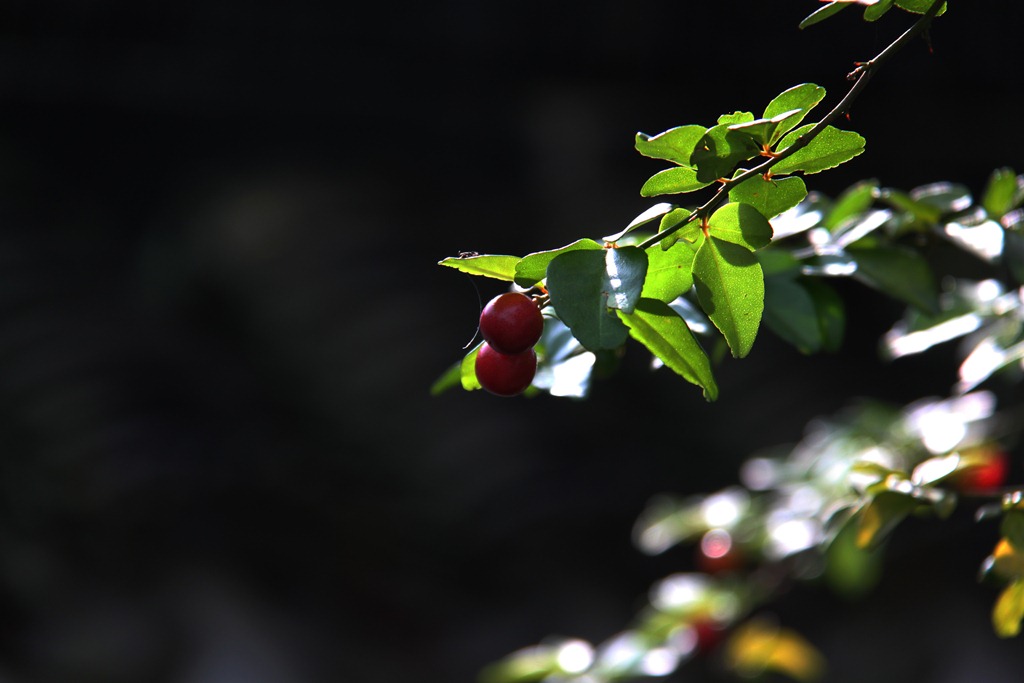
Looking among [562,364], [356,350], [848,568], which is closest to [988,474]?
[848,568]

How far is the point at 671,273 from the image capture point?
44cm

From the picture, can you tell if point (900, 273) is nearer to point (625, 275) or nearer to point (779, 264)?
point (779, 264)

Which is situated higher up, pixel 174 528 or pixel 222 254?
pixel 222 254

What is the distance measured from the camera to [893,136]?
1.99m

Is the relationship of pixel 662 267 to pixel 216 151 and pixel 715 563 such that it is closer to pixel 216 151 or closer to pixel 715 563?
pixel 715 563

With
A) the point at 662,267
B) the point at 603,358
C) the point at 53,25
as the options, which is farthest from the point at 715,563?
the point at 53,25

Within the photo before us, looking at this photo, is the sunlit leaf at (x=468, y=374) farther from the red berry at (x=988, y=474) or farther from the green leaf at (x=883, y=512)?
the red berry at (x=988, y=474)

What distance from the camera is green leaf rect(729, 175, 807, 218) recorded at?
42 centimetres

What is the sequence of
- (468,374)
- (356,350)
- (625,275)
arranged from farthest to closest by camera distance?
(356,350)
(468,374)
(625,275)

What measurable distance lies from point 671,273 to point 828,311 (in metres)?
0.23

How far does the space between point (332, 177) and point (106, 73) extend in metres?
0.63

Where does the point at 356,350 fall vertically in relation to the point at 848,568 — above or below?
above

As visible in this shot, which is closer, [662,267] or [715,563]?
[662,267]

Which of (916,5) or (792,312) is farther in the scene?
(792,312)
